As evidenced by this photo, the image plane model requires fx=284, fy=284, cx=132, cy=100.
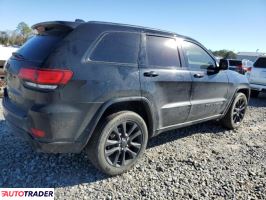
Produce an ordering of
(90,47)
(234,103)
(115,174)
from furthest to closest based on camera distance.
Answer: (234,103) < (115,174) < (90,47)

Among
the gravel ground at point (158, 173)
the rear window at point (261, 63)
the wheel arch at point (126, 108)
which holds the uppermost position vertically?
the rear window at point (261, 63)

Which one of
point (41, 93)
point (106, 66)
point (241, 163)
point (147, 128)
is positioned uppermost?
point (106, 66)

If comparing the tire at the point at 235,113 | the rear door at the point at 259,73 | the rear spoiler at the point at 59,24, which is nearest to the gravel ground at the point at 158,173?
the tire at the point at 235,113

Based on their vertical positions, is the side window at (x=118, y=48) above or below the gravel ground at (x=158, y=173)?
above

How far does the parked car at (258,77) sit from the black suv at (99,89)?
263 inches

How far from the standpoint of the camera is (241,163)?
14.1 ft

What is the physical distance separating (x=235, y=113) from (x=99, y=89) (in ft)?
12.4

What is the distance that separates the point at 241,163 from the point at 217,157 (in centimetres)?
36

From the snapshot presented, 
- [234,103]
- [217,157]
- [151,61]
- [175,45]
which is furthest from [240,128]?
[151,61]

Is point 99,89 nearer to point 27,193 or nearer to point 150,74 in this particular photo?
point 150,74

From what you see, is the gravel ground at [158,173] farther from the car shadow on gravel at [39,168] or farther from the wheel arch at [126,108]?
the wheel arch at [126,108]

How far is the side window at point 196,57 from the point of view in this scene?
4.52m

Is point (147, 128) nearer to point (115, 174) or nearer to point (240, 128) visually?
point (115, 174)

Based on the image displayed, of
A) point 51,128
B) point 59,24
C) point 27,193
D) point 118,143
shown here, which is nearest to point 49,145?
A: point 51,128
